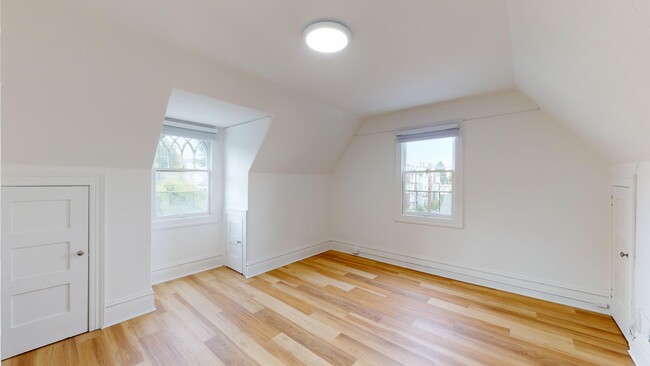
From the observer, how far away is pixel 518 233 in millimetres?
2953

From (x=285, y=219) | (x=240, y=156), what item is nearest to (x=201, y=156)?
(x=240, y=156)

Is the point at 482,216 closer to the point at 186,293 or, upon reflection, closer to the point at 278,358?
the point at 278,358

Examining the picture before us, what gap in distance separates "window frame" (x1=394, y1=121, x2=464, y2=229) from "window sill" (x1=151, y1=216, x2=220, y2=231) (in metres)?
2.79

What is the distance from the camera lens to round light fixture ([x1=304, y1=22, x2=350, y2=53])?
5.61 ft

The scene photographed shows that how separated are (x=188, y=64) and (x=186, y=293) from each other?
244 centimetres

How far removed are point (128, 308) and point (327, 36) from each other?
2.98m

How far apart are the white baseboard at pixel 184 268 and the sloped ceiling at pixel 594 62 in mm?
4167

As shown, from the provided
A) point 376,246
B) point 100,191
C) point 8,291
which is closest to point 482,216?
point 376,246

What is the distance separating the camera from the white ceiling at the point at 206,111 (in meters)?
2.47

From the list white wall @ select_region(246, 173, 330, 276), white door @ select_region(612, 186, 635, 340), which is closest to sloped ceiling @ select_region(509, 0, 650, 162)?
white door @ select_region(612, 186, 635, 340)

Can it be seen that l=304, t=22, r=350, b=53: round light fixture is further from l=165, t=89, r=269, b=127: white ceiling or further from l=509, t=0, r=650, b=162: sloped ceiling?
l=165, t=89, r=269, b=127: white ceiling

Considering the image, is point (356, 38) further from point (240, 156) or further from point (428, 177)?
point (428, 177)

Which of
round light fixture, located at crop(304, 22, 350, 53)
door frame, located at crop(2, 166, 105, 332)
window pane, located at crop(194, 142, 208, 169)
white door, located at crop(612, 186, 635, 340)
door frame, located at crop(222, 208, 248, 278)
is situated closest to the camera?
round light fixture, located at crop(304, 22, 350, 53)

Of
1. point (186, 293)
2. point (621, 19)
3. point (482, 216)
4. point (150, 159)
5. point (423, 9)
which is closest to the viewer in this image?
point (621, 19)
